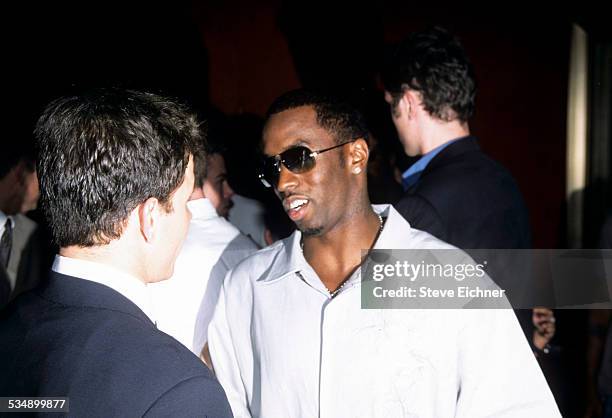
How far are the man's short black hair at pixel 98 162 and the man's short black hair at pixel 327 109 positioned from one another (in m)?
0.96

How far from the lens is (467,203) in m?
2.87

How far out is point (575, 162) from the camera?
4379 mm

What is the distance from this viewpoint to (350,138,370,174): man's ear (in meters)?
2.58

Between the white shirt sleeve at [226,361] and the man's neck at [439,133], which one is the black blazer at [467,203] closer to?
the man's neck at [439,133]

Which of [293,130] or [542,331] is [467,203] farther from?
[542,331]

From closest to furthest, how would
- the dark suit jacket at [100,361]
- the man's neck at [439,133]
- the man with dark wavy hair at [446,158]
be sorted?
the dark suit jacket at [100,361]
the man with dark wavy hair at [446,158]
the man's neck at [439,133]

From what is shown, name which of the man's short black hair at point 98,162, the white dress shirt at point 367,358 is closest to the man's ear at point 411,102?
the white dress shirt at point 367,358

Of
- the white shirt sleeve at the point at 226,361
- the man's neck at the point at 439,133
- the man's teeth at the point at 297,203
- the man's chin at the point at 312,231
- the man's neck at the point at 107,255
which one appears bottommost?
the white shirt sleeve at the point at 226,361

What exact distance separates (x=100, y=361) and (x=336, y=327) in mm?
919

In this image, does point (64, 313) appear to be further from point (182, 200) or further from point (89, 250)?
point (182, 200)

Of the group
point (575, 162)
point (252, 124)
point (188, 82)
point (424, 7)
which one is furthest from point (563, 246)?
point (188, 82)

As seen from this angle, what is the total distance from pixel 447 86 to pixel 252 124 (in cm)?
157

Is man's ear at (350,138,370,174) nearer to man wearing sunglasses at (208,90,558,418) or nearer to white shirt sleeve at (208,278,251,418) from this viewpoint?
man wearing sunglasses at (208,90,558,418)

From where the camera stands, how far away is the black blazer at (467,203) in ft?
9.28
